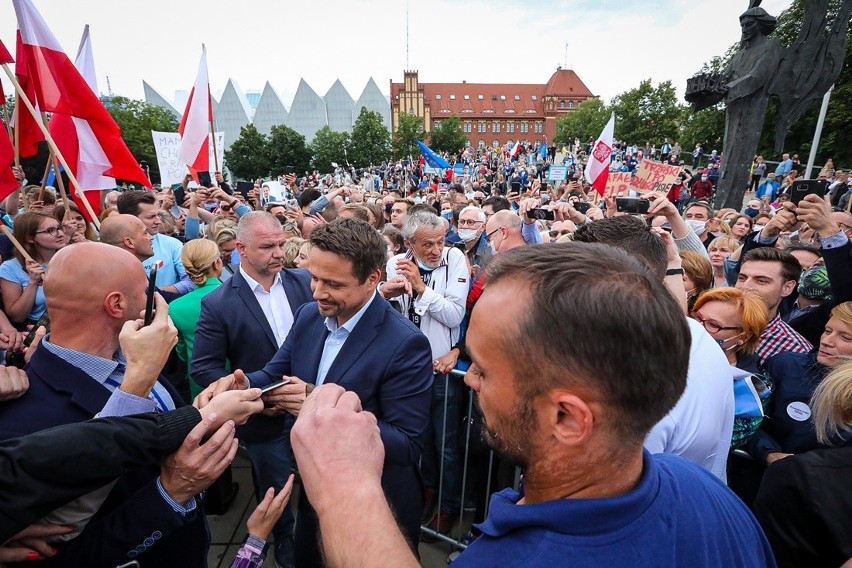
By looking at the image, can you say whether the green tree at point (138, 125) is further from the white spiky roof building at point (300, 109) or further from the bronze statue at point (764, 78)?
the bronze statue at point (764, 78)

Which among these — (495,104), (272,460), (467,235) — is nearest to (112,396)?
(272,460)

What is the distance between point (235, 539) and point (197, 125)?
6022mm

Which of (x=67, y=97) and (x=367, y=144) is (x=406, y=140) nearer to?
(x=367, y=144)

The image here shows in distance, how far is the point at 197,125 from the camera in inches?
275

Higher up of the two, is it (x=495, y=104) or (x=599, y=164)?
(x=495, y=104)

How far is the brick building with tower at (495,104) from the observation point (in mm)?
95938

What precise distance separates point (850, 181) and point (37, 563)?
63.7 feet

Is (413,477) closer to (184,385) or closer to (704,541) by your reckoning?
(704,541)

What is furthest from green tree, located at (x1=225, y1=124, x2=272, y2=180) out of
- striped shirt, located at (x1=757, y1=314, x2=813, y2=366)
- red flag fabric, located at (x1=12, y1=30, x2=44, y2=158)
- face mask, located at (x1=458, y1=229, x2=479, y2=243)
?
striped shirt, located at (x1=757, y1=314, x2=813, y2=366)

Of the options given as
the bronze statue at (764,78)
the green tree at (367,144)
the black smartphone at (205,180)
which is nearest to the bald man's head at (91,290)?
the black smartphone at (205,180)

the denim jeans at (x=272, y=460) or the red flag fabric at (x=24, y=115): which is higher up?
the red flag fabric at (x=24, y=115)

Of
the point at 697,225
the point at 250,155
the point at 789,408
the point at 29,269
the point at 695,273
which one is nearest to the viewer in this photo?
the point at 789,408

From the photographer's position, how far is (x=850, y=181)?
14.0 m

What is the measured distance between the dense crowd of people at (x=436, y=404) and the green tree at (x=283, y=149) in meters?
56.4
